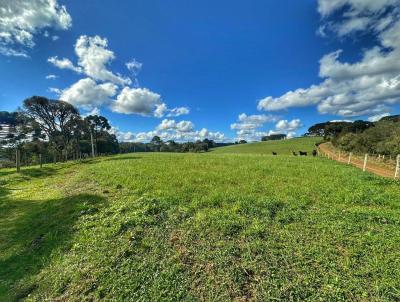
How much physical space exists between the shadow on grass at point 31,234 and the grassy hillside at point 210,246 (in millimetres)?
40

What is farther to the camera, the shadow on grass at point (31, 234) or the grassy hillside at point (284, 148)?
the grassy hillside at point (284, 148)

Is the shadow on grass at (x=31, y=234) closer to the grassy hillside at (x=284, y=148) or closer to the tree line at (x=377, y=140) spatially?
the tree line at (x=377, y=140)

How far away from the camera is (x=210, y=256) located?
5.67 meters

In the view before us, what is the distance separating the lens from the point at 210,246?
20.0ft

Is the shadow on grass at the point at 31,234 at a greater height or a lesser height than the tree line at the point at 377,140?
lesser

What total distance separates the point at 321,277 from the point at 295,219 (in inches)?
99.0

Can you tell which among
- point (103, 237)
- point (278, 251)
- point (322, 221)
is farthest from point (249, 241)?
point (103, 237)

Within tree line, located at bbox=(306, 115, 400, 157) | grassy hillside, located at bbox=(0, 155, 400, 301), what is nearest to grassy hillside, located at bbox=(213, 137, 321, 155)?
tree line, located at bbox=(306, 115, 400, 157)

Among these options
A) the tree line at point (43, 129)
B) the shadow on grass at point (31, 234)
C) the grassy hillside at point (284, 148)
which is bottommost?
the shadow on grass at point (31, 234)

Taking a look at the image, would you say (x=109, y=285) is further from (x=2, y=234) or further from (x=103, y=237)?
(x=2, y=234)

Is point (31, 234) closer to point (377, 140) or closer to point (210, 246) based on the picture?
point (210, 246)

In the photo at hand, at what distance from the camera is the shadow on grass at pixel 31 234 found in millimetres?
5684

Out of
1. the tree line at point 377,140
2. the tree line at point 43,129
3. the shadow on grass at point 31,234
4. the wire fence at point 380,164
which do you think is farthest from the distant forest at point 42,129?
the tree line at point 377,140

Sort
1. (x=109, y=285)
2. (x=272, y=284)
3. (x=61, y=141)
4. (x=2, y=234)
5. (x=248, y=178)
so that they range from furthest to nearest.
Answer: (x=61, y=141) < (x=248, y=178) < (x=2, y=234) < (x=109, y=285) < (x=272, y=284)
